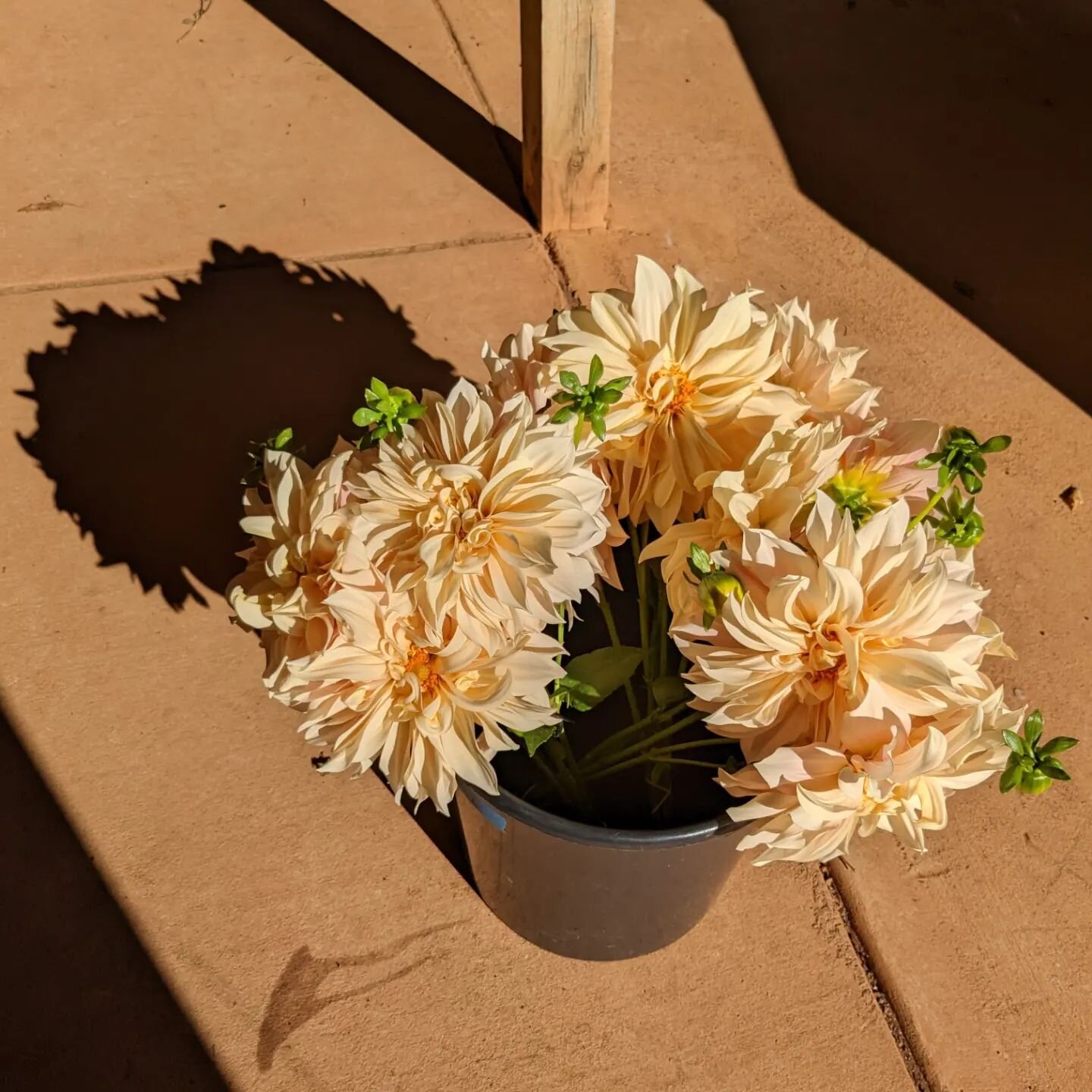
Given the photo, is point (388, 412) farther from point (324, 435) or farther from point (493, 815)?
point (324, 435)

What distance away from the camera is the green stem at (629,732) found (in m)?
1.16

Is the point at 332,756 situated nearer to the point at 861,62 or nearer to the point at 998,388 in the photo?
the point at 998,388

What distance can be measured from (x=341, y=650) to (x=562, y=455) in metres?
0.26

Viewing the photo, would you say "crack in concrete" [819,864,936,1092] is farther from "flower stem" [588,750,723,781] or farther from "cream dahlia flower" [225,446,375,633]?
"cream dahlia flower" [225,446,375,633]

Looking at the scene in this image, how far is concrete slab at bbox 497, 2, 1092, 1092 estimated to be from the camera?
1.62 meters

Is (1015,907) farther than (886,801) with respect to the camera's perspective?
Yes

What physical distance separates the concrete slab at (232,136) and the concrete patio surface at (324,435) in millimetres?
A: 11

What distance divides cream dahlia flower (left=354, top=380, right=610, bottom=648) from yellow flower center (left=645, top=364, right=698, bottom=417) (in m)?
0.10

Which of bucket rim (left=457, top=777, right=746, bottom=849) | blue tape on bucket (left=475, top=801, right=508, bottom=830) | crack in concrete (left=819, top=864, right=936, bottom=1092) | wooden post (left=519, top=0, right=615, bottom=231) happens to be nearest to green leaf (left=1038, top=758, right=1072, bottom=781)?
bucket rim (left=457, top=777, right=746, bottom=849)

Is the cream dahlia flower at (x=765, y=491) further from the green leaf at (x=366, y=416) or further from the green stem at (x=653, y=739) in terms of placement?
the green leaf at (x=366, y=416)

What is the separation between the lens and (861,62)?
3.07m

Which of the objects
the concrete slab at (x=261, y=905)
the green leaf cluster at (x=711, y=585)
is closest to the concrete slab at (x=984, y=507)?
the concrete slab at (x=261, y=905)

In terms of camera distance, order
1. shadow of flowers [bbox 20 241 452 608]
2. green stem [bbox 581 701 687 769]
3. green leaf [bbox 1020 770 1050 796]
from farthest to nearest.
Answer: shadow of flowers [bbox 20 241 452 608] → green stem [bbox 581 701 687 769] → green leaf [bbox 1020 770 1050 796]

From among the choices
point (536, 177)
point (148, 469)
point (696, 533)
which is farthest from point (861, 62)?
point (696, 533)
